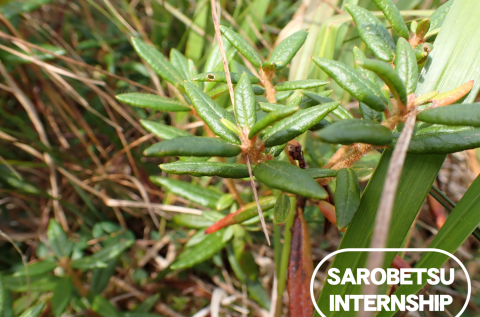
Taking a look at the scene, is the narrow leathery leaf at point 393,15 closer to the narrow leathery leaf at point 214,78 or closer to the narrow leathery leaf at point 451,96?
the narrow leathery leaf at point 451,96

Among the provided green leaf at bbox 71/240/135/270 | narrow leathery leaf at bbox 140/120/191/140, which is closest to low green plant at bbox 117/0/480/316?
narrow leathery leaf at bbox 140/120/191/140

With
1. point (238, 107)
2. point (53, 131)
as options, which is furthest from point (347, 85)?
point (53, 131)

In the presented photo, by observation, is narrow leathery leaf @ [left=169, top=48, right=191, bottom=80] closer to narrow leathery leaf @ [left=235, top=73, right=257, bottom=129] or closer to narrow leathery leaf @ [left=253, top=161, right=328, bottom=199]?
narrow leathery leaf @ [left=235, top=73, right=257, bottom=129]

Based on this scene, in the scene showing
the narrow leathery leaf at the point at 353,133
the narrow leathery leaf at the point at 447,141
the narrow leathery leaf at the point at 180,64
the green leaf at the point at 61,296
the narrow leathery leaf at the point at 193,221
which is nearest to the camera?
the narrow leathery leaf at the point at 353,133

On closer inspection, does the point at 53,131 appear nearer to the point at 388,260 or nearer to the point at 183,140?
the point at 183,140

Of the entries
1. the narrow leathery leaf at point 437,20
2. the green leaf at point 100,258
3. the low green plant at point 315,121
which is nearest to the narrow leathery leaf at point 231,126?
the low green plant at point 315,121

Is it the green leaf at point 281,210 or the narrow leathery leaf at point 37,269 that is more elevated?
the green leaf at point 281,210

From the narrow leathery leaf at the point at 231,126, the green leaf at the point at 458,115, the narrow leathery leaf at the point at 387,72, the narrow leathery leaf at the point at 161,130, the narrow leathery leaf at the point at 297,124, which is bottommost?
the narrow leathery leaf at the point at 161,130
